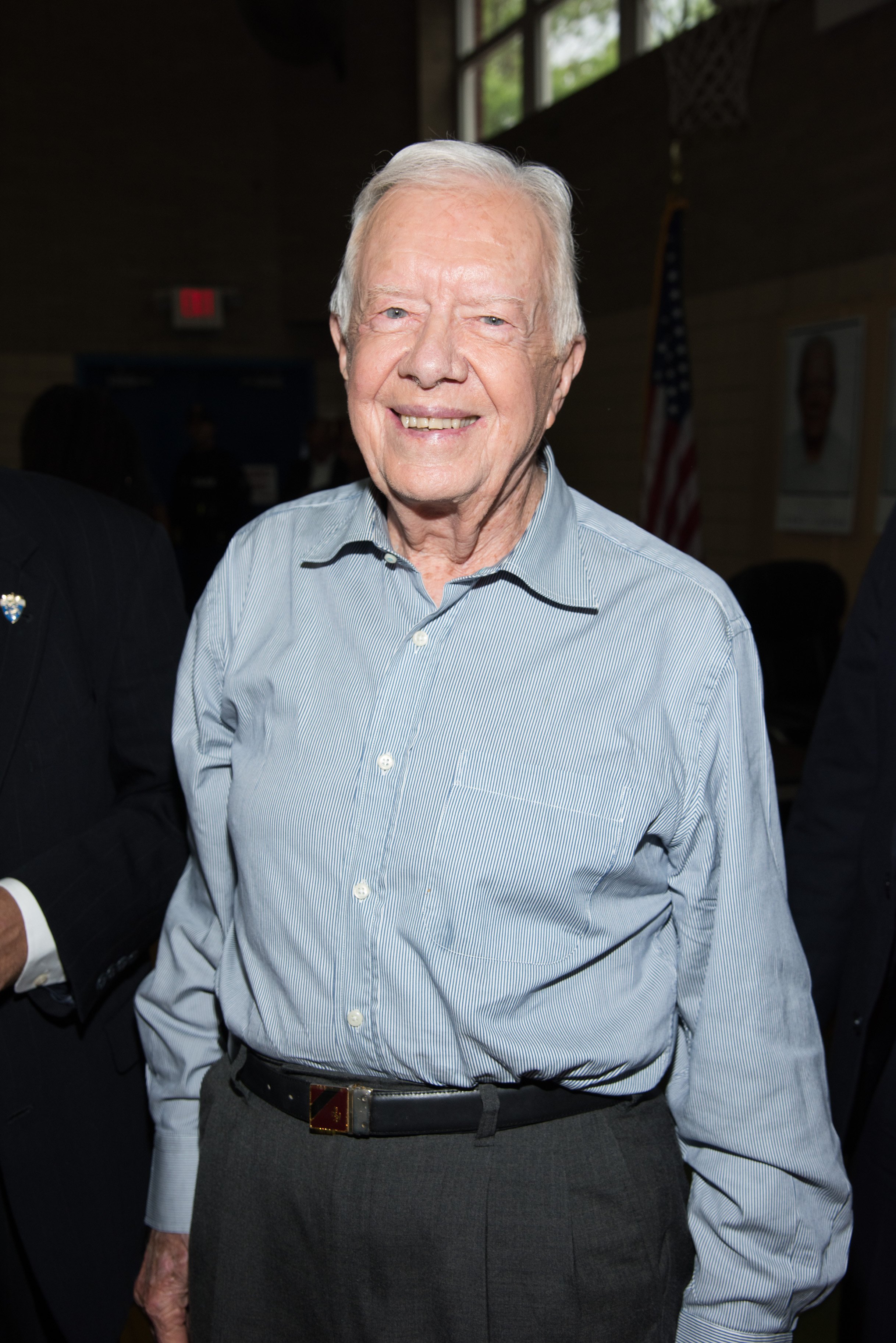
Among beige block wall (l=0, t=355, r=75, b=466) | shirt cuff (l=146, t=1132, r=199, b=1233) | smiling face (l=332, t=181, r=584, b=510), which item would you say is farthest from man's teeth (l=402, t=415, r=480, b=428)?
beige block wall (l=0, t=355, r=75, b=466)

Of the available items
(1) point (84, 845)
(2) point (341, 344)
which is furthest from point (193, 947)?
(2) point (341, 344)

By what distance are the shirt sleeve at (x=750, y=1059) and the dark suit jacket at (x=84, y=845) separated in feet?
2.33

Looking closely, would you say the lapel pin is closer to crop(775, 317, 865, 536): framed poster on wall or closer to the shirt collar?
the shirt collar

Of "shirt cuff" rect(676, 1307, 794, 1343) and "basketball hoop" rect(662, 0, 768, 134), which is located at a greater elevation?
"basketball hoop" rect(662, 0, 768, 134)

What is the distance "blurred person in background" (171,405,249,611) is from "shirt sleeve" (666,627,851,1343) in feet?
24.6

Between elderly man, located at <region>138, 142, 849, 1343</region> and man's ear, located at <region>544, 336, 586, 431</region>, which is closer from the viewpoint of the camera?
elderly man, located at <region>138, 142, 849, 1343</region>

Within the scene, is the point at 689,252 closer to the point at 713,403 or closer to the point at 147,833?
the point at 713,403

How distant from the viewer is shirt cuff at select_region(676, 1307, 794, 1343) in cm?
108

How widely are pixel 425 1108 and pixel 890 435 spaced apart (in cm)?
461

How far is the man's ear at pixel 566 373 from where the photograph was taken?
1241mm

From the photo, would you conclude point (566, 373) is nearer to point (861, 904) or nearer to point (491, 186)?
point (491, 186)

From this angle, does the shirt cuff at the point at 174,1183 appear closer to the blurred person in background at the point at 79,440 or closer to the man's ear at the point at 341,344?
the man's ear at the point at 341,344

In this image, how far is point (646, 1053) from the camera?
111 centimetres

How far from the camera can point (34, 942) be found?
1221mm
